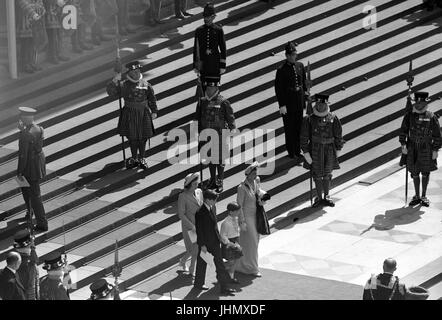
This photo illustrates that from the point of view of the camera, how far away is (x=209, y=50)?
3009 cm

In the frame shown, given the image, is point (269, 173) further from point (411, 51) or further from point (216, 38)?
point (411, 51)

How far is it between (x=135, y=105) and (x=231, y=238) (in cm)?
451

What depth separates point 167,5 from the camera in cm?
3500

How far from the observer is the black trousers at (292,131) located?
29891mm

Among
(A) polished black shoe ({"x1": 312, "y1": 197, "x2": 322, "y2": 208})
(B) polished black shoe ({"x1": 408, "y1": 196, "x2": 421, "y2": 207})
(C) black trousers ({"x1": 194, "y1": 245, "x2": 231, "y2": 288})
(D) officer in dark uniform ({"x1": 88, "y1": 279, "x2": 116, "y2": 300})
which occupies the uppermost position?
(D) officer in dark uniform ({"x1": 88, "y1": 279, "x2": 116, "y2": 300})

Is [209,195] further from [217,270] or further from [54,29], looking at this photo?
[54,29]

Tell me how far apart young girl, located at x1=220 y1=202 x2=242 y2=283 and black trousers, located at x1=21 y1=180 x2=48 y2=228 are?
3.42m

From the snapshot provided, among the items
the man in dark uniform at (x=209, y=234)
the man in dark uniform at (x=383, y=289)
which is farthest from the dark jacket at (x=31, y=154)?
the man in dark uniform at (x=383, y=289)

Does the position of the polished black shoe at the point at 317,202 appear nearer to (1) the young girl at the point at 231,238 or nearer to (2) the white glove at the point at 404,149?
(2) the white glove at the point at 404,149

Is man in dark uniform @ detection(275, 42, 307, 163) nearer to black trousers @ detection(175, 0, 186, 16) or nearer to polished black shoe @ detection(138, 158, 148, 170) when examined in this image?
polished black shoe @ detection(138, 158, 148, 170)

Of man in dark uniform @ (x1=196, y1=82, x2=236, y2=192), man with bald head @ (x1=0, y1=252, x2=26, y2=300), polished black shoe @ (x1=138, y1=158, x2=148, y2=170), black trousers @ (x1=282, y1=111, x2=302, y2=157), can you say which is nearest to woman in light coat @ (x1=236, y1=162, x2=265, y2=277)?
man in dark uniform @ (x1=196, y1=82, x2=236, y2=192)

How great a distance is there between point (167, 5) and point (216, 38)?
5.16 metres

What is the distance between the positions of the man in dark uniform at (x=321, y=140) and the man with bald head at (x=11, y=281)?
7.97 metres

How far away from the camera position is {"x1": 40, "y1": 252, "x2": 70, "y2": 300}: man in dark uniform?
21.8 meters
